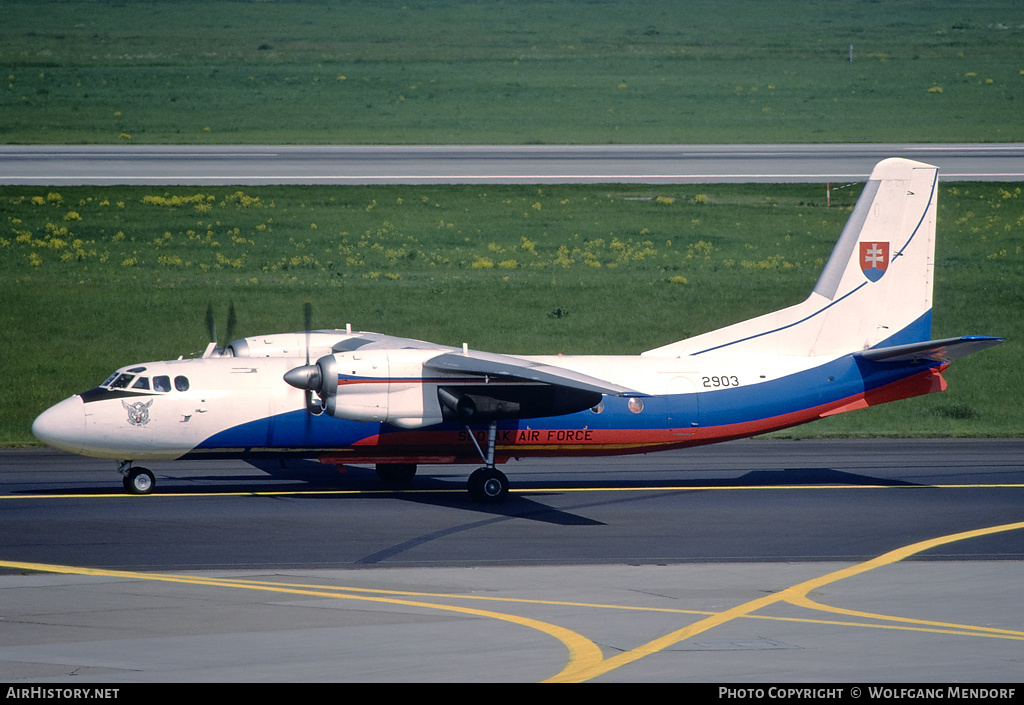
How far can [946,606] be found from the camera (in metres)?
16.5

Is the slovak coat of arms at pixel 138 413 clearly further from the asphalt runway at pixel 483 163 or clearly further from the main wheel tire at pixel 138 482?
the asphalt runway at pixel 483 163

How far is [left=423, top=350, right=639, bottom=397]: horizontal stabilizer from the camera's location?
2294cm

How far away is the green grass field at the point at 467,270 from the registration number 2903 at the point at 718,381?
1003cm

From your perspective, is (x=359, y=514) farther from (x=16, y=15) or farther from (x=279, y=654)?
(x=16, y=15)

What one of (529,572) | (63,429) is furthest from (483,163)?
(529,572)

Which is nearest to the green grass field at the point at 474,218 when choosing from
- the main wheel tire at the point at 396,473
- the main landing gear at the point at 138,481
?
the main landing gear at the point at 138,481

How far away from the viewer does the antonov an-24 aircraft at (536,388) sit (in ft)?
79.3

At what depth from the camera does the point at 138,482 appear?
989 inches

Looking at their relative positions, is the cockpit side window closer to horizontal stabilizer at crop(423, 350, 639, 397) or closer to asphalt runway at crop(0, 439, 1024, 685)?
asphalt runway at crop(0, 439, 1024, 685)

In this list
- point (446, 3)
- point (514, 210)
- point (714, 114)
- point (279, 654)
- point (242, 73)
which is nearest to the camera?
point (279, 654)

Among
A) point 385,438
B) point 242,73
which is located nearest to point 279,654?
point 385,438

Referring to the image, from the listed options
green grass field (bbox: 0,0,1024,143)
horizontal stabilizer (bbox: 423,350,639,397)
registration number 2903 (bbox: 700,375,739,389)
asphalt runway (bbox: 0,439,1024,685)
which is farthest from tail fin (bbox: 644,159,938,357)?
green grass field (bbox: 0,0,1024,143)

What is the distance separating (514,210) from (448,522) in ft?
108

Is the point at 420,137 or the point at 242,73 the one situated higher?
the point at 242,73
